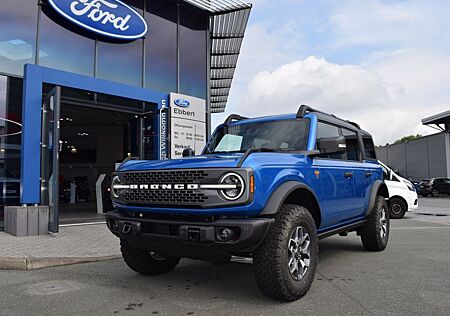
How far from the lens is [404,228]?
9.98 meters

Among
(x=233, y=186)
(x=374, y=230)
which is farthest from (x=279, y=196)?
(x=374, y=230)

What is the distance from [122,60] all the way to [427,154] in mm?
36274

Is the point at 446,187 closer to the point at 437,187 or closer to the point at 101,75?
the point at 437,187

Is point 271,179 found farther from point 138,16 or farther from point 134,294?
point 138,16

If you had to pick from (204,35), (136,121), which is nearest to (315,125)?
(136,121)

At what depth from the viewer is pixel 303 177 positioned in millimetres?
4207

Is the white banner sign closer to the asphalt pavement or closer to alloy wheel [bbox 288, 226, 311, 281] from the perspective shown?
the asphalt pavement

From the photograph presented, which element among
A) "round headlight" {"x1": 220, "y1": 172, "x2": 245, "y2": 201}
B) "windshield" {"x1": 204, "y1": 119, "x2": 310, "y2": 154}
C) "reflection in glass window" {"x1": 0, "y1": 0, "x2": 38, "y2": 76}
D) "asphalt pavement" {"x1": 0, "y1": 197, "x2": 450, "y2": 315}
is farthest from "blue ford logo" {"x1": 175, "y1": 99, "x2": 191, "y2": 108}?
"round headlight" {"x1": 220, "y1": 172, "x2": 245, "y2": 201}

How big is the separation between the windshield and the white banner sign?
20.3 ft

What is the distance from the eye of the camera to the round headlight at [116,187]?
436 centimetres

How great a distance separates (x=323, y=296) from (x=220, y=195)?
1.59 meters

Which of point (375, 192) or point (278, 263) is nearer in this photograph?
point (278, 263)

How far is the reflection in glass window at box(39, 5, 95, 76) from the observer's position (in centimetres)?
980

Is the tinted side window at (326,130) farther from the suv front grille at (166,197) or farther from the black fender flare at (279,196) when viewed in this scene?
the suv front grille at (166,197)
